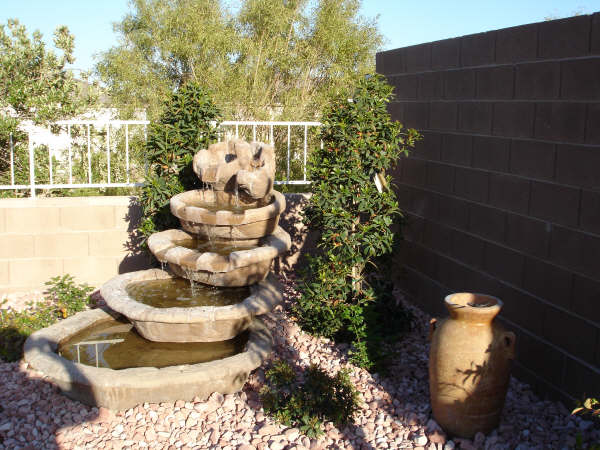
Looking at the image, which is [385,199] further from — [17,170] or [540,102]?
[17,170]

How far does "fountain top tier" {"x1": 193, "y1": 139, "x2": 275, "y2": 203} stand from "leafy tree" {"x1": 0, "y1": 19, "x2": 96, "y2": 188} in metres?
2.51

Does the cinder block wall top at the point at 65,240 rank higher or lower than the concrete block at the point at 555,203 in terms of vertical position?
lower

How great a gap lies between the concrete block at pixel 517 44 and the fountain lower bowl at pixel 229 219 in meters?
1.94

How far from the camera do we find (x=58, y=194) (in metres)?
6.46

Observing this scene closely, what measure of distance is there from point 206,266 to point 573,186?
2.39 meters

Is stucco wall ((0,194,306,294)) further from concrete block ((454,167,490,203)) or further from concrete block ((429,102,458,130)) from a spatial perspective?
concrete block ((454,167,490,203))

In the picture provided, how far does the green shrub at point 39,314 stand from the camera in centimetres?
424

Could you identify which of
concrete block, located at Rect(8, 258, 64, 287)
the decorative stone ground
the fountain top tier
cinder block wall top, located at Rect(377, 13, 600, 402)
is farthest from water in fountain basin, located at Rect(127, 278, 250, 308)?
cinder block wall top, located at Rect(377, 13, 600, 402)

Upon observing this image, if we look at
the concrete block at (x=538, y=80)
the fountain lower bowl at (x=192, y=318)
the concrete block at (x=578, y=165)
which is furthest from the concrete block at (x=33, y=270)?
the concrete block at (x=578, y=165)

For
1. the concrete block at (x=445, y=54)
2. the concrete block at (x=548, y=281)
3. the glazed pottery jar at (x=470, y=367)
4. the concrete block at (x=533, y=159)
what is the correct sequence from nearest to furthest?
the glazed pottery jar at (x=470, y=367) < the concrete block at (x=548, y=281) < the concrete block at (x=533, y=159) < the concrete block at (x=445, y=54)

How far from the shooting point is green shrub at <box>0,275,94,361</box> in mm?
4242

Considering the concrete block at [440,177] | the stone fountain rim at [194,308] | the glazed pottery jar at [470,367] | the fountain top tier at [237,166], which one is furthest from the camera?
the concrete block at [440,177]

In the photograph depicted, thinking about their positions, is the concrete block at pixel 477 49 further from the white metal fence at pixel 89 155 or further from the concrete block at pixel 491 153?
the white metal fence at pixel 89 155

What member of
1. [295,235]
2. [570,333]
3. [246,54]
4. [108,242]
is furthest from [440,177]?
[246,54]
